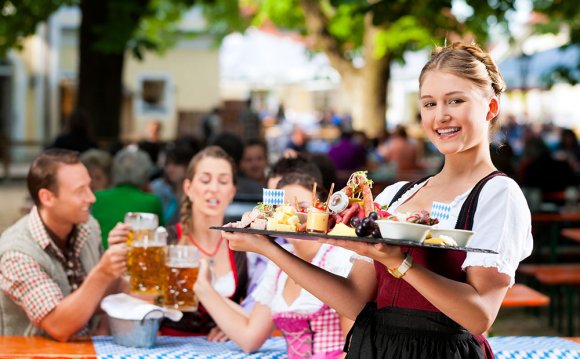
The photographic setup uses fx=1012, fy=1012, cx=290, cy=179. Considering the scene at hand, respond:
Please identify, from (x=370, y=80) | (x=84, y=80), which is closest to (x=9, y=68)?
(x=370, y=80)

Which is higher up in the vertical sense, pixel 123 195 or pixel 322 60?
pixel 322 60

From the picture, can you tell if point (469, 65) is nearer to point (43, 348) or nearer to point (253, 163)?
point (43, 348)

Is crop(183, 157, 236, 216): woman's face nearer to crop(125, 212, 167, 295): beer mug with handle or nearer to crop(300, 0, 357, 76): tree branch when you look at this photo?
→ crop(125, 212, 167, 295): beer mug with handle

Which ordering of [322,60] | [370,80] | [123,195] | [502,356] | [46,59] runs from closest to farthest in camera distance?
1. [502,356]
2. [123,195]
3. [370,80]
4. [322,60]
5. [46,59]

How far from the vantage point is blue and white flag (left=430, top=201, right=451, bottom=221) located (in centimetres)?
236

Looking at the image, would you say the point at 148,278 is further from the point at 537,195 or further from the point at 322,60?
the point at 322,60

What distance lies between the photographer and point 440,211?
7.74 ft

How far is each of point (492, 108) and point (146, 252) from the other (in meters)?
1.65

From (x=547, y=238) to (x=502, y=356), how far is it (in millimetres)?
7248

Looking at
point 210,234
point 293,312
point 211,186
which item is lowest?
point 293,312

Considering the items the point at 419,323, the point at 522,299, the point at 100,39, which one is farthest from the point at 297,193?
the point at 100,39

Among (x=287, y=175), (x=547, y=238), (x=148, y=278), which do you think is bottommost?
(x=547, y=238)

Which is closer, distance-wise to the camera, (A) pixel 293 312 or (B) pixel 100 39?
(A) pixel 293 312

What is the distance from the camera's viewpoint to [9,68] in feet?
85.3
